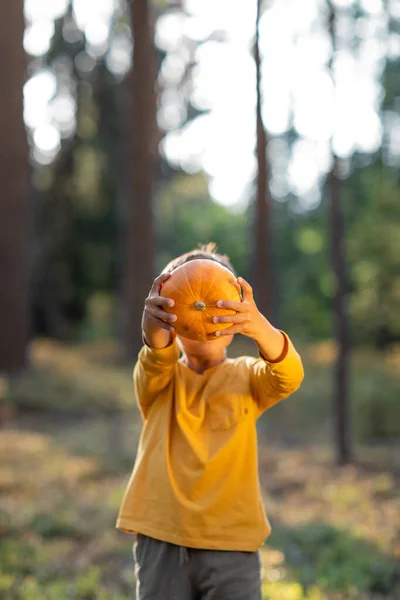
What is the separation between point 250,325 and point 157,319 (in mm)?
297

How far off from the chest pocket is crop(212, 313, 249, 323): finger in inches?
15.5

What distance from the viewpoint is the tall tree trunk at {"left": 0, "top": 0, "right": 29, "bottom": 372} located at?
39.0 feet

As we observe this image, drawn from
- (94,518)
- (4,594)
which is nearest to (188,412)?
(4,594)

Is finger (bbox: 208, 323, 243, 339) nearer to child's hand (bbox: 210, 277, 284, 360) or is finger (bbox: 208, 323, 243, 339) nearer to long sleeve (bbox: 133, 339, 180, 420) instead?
child's hand (bbox: 210, 277, 284, 360)

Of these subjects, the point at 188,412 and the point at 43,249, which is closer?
the point at 188,412

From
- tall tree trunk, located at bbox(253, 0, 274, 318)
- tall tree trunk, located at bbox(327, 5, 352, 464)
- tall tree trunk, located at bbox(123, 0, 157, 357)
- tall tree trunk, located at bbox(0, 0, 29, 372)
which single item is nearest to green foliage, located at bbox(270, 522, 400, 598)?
tall tree trunk, located at bbox(327, 5, 352, 464)

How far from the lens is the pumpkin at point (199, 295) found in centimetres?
215

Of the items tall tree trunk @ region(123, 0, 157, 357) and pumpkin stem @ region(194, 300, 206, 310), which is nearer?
pumpkin stem @ region(194, 300, 206, 310)

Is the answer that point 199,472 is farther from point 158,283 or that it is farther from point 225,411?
point 158,283

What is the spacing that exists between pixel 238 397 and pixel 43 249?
2165cm

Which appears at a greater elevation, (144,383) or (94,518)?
(144,383)

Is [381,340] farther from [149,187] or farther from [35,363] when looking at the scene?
[35,363]

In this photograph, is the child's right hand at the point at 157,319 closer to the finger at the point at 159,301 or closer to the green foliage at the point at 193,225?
the finger at the point at 159,301

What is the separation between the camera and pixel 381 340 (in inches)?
752
